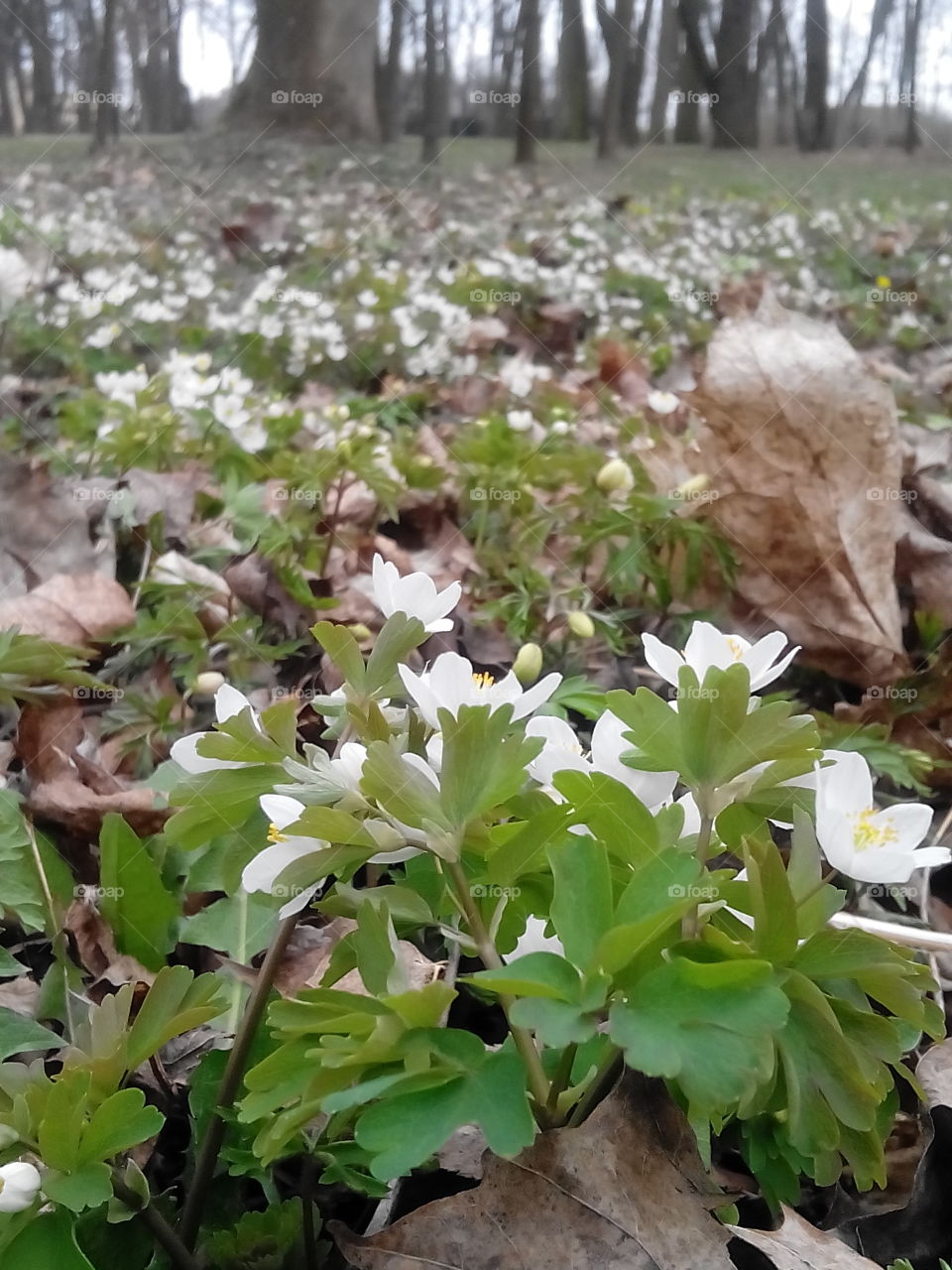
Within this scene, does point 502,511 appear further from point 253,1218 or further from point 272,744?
point 253,1218

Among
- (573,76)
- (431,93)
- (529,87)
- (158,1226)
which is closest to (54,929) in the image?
(158,1226)

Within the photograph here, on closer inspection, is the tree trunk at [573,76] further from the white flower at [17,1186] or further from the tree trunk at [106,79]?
the white flower at [17,1186]

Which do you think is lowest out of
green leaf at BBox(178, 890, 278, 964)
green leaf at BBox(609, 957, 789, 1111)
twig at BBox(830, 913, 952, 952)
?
green leaf at BBox(178, 890, 278, 964)

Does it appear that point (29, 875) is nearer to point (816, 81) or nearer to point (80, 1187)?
point (80, 1187)

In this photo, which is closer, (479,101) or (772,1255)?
(772,1255)

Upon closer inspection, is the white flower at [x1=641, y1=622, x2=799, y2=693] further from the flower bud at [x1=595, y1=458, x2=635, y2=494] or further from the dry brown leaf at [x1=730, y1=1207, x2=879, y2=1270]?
the flower bud at [x1=595, y1=458, x2=635, y2=494]

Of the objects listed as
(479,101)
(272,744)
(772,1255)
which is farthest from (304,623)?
(479,101)

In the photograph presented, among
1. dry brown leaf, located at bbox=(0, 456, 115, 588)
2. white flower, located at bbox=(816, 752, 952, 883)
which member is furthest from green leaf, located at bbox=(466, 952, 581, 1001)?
dry brown leaf, located at bbox=(0, 456, 115, 588)
